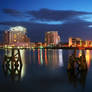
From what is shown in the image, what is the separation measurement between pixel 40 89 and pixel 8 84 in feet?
7.59

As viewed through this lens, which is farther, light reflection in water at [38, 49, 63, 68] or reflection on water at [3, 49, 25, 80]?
light reflection in water at [38, 49, 63, 68]

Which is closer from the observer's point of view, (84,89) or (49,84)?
(84,89)

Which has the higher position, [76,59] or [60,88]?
[76,59]

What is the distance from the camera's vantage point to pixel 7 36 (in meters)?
194

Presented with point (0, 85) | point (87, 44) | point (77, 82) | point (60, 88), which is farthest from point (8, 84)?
point (87, 44)

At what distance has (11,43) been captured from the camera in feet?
625

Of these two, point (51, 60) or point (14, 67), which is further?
point (51, 60)

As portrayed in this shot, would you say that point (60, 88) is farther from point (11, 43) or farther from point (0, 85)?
point (11, 43)

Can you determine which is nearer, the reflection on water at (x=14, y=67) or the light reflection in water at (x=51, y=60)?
the reflection on water at (x=14, y=67)

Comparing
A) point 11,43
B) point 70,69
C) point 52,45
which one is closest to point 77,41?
point 52,45

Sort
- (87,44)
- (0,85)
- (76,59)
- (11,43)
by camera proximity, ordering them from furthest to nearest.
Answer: (11,43), (87,44), (76,59), (0,85)

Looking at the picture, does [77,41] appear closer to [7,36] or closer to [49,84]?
[7,36]

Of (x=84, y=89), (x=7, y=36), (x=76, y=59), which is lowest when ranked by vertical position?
(x=84, y=89)

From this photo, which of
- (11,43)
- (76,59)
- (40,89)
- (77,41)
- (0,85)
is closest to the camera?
(40,89)
